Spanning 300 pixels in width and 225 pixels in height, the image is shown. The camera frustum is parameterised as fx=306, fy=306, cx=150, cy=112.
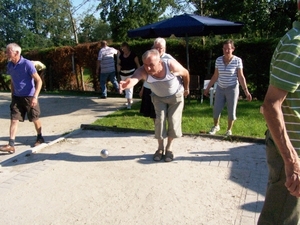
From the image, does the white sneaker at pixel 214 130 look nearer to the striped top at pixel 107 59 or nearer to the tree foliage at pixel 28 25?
the striped top at pixel 107 59

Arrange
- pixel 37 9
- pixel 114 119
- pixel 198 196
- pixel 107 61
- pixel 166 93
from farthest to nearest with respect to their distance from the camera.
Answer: pixel 37 9, pixel 107 61, pixel 114 119, pixel 166 93, pixel 198 196

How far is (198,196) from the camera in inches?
140

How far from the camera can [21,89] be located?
5.24 metres

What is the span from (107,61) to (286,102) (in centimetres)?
879

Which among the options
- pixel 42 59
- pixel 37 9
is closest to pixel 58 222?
pixel 42 59

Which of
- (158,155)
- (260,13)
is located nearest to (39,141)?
(158,155)

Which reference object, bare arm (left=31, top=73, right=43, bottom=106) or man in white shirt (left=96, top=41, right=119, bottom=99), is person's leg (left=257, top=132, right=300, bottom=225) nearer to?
bare arm (left=31, top=73, right=43, bottom=106)

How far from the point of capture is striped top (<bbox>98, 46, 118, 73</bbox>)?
398 inches

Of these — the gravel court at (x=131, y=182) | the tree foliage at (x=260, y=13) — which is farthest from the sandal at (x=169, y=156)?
the tree foliage at (x=260, y=13)

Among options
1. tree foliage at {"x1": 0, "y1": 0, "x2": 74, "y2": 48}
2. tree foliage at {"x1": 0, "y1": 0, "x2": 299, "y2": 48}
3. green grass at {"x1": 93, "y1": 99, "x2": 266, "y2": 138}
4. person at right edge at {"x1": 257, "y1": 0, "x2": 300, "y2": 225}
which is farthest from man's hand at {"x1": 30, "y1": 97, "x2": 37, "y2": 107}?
tree foliage at {"x1": 0, "y1": 0, "x2": 74, "y2": 48}

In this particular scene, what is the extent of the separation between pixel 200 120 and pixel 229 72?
172 centimetres

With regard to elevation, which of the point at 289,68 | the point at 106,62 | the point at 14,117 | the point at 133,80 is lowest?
the point at 14,117

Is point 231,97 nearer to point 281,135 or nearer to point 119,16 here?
point 281,135

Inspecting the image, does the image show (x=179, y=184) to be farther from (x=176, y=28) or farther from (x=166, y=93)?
(x=176, y=28)
